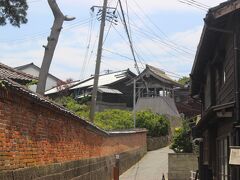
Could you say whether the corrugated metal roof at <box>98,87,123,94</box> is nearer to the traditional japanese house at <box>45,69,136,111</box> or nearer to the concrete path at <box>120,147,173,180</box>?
the traditional japanese house at <box>45,69,136,111</box>

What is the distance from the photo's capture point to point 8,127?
341 inches

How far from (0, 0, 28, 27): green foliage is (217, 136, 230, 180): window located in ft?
26.4

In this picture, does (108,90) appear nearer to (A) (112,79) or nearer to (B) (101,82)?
(A) (112,79)

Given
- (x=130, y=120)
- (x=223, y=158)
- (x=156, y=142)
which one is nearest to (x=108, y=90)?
(x=130, y=120)

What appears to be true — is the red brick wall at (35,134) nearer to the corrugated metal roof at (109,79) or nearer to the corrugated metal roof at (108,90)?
the corrugated metal roof at (108,90)

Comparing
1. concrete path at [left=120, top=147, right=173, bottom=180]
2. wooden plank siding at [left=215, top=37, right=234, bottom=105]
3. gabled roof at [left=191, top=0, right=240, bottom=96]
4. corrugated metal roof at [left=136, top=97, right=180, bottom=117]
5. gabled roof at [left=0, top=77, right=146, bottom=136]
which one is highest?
corrugated metal roof at [left=136, top=97, right=180, bottom=117]

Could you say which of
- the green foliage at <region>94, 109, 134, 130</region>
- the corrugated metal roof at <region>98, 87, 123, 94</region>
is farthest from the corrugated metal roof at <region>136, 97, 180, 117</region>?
the green foliage at <region>94, 109, 134, 130</region>

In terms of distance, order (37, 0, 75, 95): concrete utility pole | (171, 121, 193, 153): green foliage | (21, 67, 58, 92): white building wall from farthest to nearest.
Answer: (21, 67, 58, 92): white building wall < (171, 121, 193, 153): green foliage < (37, 0, 75, 95): concrete utility pole

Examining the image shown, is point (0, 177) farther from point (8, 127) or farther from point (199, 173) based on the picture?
point (199, 173)

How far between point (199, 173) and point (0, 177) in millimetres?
15218

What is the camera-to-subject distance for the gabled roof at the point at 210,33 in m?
11.7

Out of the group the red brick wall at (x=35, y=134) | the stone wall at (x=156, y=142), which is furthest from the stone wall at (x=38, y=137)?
the stone wall at (x=156, y=142)

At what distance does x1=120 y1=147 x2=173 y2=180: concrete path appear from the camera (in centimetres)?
2859

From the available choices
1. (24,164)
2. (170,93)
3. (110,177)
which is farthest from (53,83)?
(24,164)
